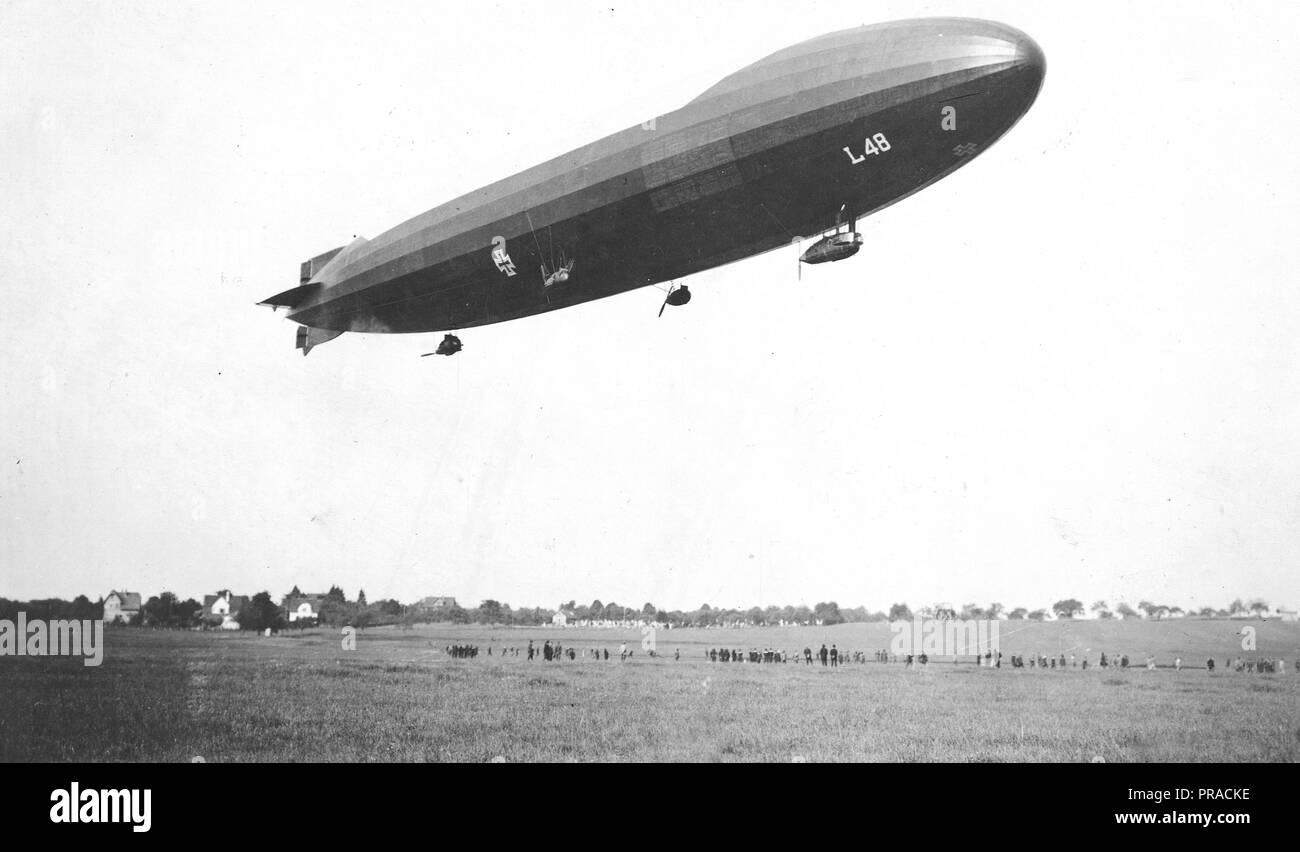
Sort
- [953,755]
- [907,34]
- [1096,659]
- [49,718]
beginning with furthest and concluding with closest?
1. [1096,659]
2. [49,718]
3. [953,755]
4. [907,34]

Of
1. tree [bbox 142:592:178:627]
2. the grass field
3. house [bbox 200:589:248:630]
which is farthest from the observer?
house [bbox 200:589:248:630]

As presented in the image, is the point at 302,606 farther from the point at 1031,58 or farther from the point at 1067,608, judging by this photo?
the point at 1031,58

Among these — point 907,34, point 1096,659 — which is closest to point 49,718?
point 907,34

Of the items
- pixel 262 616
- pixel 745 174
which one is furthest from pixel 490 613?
pixel 745 174

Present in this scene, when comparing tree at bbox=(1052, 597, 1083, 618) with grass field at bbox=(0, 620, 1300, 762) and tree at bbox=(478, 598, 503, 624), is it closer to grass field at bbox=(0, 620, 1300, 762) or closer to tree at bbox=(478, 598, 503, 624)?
grass field at bbox=(0, 620, 1300, 762)

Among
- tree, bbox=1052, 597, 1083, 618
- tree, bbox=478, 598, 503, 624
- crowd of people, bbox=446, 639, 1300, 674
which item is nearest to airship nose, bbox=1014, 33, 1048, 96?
tree, bbox=1052, 597, 1083, 618
